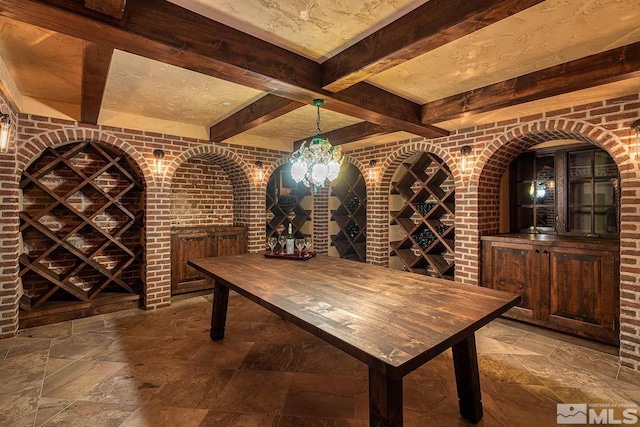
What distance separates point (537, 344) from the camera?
9.16 ft

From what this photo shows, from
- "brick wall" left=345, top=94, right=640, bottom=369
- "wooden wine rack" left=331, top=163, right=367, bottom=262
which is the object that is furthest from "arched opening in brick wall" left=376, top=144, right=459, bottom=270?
"wooden wine rack" left=331, top=163, right=367, bottom=262

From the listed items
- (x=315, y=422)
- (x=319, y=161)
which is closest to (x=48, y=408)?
(x=315, y=422)

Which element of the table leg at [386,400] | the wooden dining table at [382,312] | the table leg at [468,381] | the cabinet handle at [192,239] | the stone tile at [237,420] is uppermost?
the cabinet handle at [192,239]

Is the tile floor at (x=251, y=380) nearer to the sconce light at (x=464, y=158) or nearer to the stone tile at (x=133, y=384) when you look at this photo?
the stone tile at (x=133, y=384)

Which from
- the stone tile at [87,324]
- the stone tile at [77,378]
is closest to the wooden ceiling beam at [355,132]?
the stone tile at [77,378]

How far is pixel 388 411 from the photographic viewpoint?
121 cm

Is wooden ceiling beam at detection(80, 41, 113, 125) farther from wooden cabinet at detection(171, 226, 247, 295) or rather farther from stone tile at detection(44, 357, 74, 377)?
stone tile at detection(44, 357, 74, 377)

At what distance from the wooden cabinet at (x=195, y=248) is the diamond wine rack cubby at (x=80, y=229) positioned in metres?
0.43

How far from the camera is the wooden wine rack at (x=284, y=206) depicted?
5.31 metres

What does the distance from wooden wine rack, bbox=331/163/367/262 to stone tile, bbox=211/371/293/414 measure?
10.1 feet

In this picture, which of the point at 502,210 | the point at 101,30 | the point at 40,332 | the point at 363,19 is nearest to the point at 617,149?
the point at 502,210

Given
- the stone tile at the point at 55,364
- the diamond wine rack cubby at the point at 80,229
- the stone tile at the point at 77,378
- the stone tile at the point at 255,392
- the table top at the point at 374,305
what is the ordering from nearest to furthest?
1. the table top at the point at 374,305
2. the stone tile at the point at 255,392
3. the stone tile at the point at 77,378
4. the stone tile at the point at 55,364
5. the diamond wine rack cubby at the point at 80,229

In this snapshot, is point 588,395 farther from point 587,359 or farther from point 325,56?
point 325,56

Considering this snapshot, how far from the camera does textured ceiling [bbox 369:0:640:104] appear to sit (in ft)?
5.16
